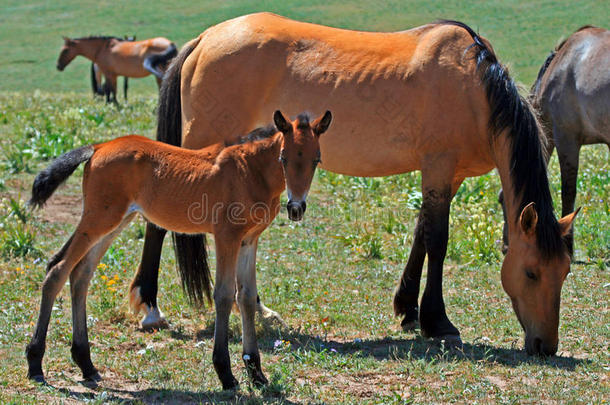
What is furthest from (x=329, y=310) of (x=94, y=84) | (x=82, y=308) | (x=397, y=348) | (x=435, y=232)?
(x=94, y=84)

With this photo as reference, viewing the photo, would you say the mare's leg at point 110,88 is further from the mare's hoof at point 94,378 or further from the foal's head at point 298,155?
the foal's head at point 298,155

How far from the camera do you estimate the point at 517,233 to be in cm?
578

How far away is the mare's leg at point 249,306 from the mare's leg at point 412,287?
190 cm

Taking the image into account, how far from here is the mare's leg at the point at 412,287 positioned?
21.8 feet

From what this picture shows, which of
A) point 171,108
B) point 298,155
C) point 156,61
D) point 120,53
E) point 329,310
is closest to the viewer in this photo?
point 298,155

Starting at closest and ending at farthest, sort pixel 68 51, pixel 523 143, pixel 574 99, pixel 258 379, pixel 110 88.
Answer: pixel 258 379 < pixel 523 143 < pixel 574 99 < pixel 110 88 < pixel 68 51

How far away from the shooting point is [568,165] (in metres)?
8.85

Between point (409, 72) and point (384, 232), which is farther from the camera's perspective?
point (384, 232)

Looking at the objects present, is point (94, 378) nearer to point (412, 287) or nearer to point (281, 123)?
point (281, 123)

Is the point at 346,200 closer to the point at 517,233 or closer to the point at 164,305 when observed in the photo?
the point at 164,305

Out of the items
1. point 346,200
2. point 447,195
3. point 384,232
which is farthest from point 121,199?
point 346,200

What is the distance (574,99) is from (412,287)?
3.56m

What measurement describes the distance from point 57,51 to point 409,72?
34.5m

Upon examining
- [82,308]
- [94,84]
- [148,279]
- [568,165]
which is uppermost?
[94,84]
